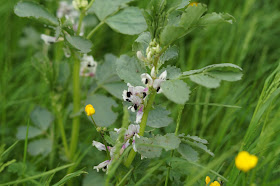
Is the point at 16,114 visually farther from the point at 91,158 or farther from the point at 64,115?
the point at 91,158

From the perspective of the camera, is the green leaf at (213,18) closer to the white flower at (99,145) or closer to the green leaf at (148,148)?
the green leaf at (148,148)

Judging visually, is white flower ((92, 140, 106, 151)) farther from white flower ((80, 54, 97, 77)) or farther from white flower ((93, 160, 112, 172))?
white flower ((80, 54, 97, 77))

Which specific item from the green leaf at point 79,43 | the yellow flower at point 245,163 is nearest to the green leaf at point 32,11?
the green leaf at point 79,43

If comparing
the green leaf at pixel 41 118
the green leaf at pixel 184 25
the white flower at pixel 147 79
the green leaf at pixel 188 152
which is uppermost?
the green leaf at pixel 184 25

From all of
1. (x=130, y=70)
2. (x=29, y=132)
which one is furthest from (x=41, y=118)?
(x=130, y=70)

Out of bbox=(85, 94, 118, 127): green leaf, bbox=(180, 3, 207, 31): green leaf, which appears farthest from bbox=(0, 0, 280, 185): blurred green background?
bbox=(180, 3, 207, 31): green leaf
